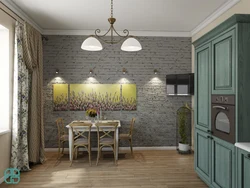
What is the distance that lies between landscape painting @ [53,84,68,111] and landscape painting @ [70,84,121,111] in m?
0.18

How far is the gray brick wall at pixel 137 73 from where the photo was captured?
546 centimetres

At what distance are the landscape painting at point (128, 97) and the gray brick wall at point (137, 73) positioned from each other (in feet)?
0.38

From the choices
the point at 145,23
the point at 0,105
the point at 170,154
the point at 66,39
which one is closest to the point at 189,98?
the point at 170,154

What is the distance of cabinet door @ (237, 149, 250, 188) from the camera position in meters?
2.15

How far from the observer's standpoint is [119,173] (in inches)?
152

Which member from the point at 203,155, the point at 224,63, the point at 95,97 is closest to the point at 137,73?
the point at 95,97

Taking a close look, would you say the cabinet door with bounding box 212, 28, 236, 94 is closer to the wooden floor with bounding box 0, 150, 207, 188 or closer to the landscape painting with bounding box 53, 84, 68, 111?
the wooden floor with bounding box 0, 150, 207, 188

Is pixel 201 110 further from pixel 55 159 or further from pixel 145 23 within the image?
pixel 55 159

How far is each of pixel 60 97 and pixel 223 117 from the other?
4.10 meters

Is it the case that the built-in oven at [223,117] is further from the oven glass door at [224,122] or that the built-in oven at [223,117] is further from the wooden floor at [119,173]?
the wooden floor at [119,173]

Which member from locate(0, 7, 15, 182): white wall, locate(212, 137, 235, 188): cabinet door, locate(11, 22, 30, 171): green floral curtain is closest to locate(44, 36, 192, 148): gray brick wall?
locate(11, 22, 30, 171): green floral curtain

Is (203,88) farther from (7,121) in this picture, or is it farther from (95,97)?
(7,121)

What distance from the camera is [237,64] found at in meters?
2.35

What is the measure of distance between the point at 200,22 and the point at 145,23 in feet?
4.35
